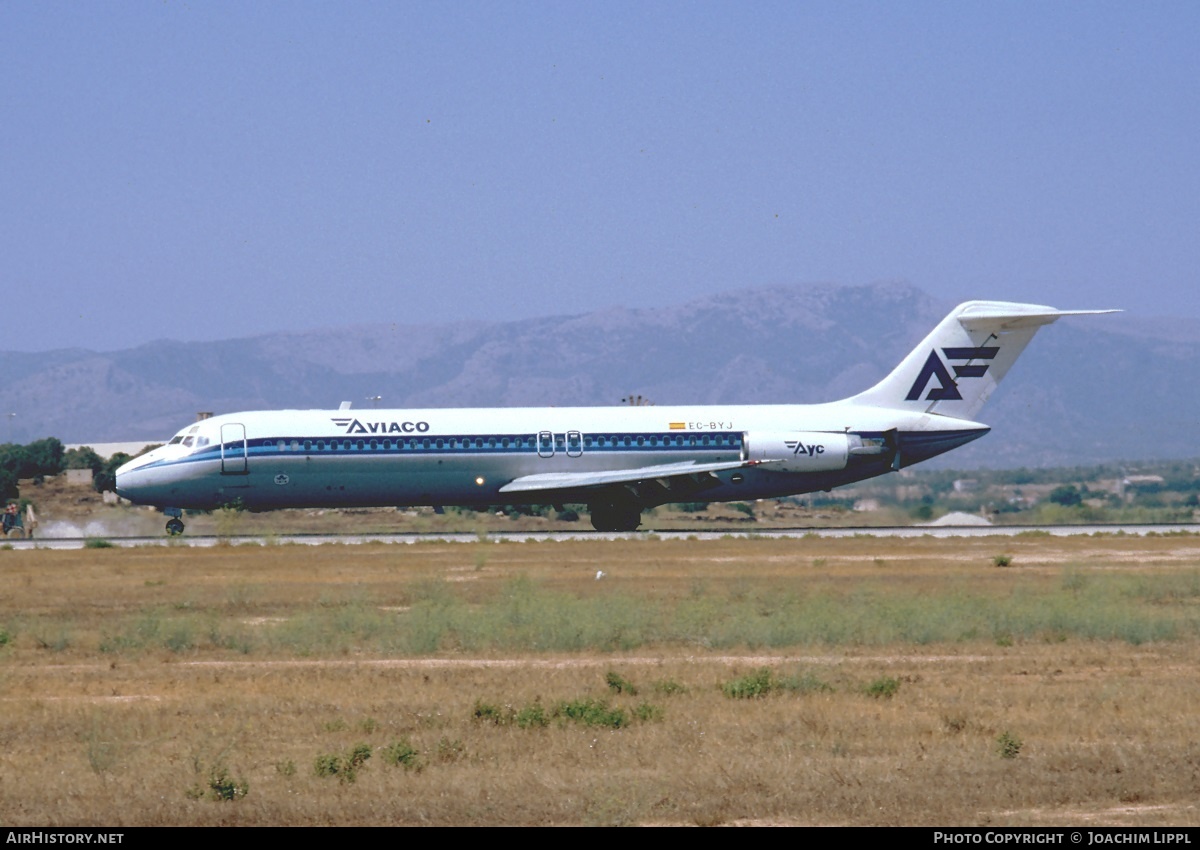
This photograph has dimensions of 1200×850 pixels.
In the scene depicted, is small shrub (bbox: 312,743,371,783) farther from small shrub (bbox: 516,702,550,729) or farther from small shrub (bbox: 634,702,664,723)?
small shrub (bbox: 634,702,664,723)

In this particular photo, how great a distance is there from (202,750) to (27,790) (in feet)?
6.32

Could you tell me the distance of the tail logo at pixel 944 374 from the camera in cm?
5019

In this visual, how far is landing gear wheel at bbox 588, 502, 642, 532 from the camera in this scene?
49281 millimetres

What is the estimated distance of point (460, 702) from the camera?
17547 mm

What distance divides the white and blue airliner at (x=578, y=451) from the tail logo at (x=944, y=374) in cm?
4

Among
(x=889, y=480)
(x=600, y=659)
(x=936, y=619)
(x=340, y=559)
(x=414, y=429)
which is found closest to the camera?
(x=600, y=659)

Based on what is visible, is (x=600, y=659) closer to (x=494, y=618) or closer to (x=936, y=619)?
(x=494, y=618)

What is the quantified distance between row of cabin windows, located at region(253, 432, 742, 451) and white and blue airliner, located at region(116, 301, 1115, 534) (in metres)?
0.03

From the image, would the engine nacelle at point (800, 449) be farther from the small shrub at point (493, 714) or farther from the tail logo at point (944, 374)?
the small shrub at point (493, 714)

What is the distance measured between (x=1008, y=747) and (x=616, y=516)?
3490 cm

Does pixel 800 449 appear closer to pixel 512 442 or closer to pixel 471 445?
pixel 512 442

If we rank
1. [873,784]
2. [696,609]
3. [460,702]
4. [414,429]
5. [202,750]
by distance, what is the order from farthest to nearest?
[414,429], [696,609], [460,702], [202,750], [873,784]

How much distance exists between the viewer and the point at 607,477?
1868 inches

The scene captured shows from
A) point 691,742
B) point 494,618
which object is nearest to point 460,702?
point 691,742
